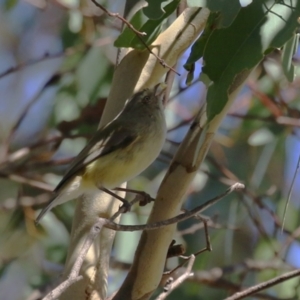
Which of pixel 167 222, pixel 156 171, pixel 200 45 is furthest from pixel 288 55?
pixel 156 171

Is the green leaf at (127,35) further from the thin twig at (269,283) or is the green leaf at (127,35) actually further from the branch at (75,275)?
the thin twig at (269,283)

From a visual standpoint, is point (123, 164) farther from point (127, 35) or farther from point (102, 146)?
point (127, 35)

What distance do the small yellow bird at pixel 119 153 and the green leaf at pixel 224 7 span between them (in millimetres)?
739

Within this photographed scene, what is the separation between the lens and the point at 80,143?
12.1 ft

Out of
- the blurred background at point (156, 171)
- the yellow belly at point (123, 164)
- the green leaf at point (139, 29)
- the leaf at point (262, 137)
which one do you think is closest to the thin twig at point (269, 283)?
the green leaf at point (139, 29)

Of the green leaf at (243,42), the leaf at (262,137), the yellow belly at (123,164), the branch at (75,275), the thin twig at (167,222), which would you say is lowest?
the branch at (75,275)

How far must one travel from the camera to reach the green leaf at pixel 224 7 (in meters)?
1.51

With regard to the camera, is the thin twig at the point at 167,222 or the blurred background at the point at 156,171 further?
the blurred background at the point at 156,171

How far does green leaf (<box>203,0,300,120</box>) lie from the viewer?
1.51 metres

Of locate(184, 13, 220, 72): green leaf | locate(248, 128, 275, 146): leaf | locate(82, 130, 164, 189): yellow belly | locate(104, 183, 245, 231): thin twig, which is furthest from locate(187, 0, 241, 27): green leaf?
locate(248, 128, 275, 146): leaf

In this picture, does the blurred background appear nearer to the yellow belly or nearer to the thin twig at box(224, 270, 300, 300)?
the yellow belly

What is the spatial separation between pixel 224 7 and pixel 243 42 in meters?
0.10

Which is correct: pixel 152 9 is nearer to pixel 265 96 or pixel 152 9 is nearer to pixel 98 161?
pixel 98 161

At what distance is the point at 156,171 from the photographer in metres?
3.74
